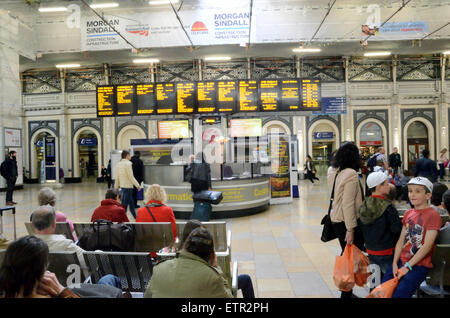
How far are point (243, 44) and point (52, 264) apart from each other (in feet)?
42.1

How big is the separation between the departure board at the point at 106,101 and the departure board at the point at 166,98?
67.9 inches

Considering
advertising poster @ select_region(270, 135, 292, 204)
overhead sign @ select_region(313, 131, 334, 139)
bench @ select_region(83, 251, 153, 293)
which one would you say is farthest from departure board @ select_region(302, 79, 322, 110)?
bench @ select_region(83, 251, 153, 293)

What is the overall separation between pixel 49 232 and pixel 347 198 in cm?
262

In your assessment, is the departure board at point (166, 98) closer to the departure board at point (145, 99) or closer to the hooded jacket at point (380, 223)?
the departure board at point (145, 99)

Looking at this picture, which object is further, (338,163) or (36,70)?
(36,70)

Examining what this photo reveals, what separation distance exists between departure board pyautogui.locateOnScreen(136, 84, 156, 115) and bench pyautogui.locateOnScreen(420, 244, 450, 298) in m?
9.85

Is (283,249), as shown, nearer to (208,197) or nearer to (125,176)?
(208,197)

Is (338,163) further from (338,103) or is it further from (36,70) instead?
(36,70)

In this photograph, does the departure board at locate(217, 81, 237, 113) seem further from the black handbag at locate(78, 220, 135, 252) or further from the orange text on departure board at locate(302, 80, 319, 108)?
the black handbag at locate(78, 220, 135, 252)

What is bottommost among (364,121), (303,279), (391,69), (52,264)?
(303,279)

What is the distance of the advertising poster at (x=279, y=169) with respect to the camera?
955 centimetres
